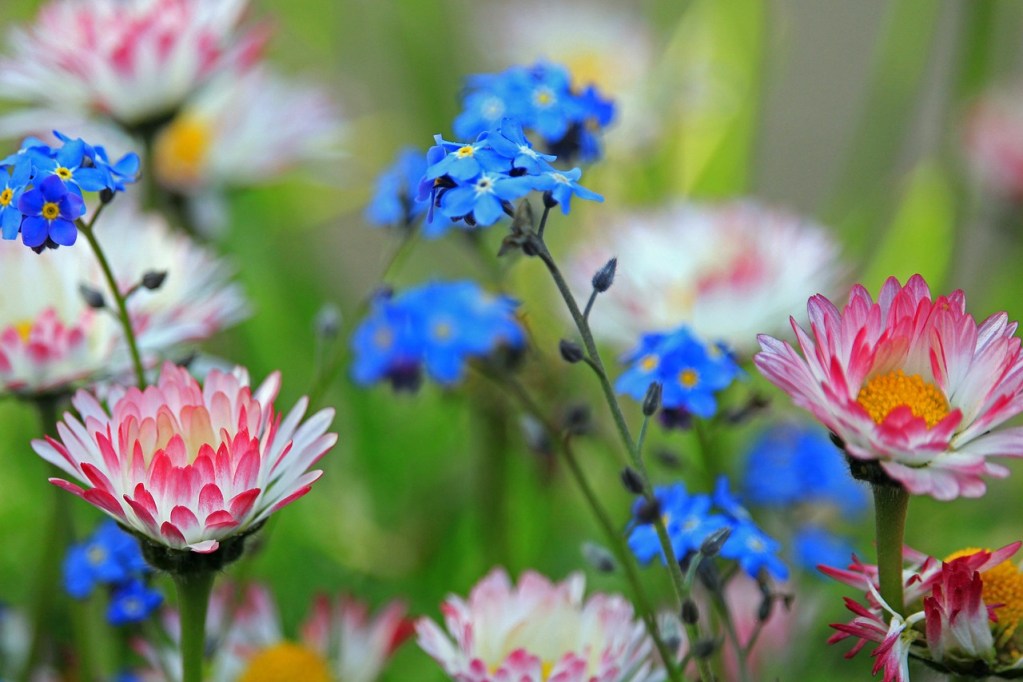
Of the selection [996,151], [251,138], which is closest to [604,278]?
[251,138]

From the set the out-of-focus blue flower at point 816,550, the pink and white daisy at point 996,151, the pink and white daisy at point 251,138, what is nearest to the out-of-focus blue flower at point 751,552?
the out-of-focus blue flower at point 816,550

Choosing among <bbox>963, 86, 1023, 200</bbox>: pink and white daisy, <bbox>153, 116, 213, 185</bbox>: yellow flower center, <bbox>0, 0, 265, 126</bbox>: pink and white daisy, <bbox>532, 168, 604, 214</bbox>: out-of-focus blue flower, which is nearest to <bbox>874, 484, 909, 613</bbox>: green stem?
<bbox>532, 168, 604, 214</bbox>: out-of-focus blue flower

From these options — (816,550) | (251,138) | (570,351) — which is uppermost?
(251,138)

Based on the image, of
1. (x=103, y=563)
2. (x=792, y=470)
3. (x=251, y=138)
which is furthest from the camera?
(x=251, y=138)

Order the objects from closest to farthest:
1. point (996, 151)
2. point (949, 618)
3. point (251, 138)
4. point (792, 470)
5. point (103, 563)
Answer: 1. point (949, 618)
2. point (103, 563)
3. point (792, 470)
4. point (251, 138)
5. point (996, 151)

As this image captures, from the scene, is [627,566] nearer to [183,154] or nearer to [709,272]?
[709,272]

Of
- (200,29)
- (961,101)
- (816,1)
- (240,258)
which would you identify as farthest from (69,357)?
(816,1)

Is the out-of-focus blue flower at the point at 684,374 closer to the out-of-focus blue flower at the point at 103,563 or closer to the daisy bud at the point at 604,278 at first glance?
the daisy bud at the point at 604,278

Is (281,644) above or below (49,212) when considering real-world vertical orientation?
below
